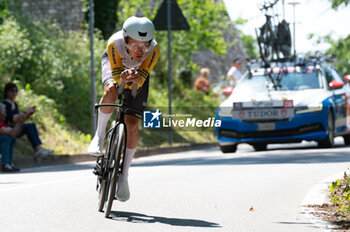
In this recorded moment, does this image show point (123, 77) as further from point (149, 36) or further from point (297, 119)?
point (297, 119)

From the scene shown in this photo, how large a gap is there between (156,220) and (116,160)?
66cm

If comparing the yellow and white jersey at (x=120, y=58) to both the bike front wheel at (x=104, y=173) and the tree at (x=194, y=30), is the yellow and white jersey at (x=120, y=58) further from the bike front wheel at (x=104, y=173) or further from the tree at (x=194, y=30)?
the tree at (x=194, y=30)

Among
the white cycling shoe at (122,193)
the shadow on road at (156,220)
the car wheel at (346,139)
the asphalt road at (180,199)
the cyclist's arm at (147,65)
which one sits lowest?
the shadow on road at (156,220)

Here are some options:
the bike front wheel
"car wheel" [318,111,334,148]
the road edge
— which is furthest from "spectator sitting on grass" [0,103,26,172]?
the bike front wheel

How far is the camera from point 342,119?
1805cm

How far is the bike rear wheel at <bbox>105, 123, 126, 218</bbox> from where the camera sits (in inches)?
305

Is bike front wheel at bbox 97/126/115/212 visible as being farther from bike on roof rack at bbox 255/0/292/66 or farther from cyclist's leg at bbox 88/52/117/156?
bike on roof rack at bbox 255/0/292/66

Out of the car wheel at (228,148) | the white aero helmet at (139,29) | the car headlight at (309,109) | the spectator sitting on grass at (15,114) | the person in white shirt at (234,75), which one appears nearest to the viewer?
the white aero helmet at (139,29)

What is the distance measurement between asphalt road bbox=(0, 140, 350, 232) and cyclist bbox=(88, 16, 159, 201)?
0.63 m

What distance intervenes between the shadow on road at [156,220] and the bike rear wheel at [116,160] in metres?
0.19

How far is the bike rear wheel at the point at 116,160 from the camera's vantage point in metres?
7.74

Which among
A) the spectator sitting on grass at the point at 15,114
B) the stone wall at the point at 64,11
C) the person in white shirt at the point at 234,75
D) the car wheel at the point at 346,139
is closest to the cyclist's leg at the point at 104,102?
the spectator sitting on grass at the point at 15,114

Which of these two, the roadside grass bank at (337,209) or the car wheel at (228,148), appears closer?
the roadside grass bank at (337,209)

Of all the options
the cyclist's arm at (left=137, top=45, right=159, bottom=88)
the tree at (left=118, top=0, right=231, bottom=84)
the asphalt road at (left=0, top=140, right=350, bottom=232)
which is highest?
the tree at (left=118, top=0, right=231, bottom=84)
